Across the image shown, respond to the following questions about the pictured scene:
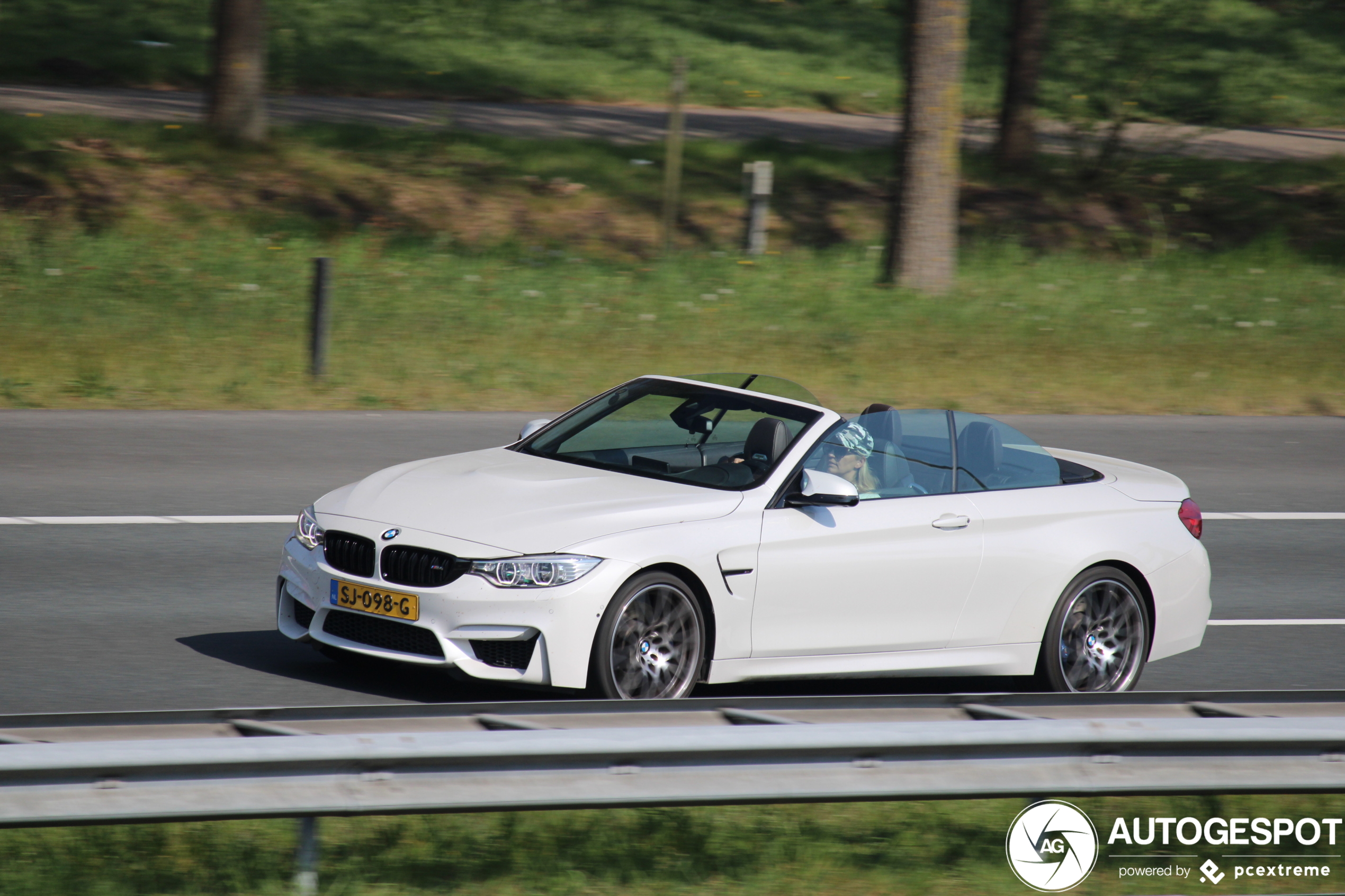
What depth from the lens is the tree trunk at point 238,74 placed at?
21828 mm

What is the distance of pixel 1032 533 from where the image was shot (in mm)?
7980

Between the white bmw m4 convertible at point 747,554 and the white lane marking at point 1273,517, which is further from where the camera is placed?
the white lane marking at point 1273,517

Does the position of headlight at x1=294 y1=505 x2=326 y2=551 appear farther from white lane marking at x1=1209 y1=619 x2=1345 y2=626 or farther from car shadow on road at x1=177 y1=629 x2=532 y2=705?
white lane marking at x1=1209 y1=619 x2=1345 y2=626

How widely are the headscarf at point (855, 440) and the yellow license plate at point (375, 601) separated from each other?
2.16m

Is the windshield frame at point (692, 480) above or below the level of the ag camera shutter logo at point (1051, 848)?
above

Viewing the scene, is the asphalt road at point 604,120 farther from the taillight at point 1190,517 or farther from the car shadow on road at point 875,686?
the car shadow on road at point 875,686

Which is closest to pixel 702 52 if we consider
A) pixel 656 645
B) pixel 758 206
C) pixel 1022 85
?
pixel 1022 85

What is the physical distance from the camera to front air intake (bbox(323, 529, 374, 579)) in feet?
23.2

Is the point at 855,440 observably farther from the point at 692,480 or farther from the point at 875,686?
the point at 875,686

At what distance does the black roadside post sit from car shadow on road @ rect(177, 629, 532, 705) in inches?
297

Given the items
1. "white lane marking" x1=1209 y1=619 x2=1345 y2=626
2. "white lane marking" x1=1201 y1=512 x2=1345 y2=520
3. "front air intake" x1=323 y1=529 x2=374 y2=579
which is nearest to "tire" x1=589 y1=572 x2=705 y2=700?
"front air intake" x1=323 y1=529 x2=374 y2=579

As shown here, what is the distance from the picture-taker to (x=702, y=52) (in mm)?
32344

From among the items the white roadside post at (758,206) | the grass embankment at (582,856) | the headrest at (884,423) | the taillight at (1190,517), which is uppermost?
the white roadside post at (758,206)

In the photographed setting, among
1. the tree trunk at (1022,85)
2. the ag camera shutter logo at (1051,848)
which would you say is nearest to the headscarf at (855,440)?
the ag camera shutter logo at (1051,848)
